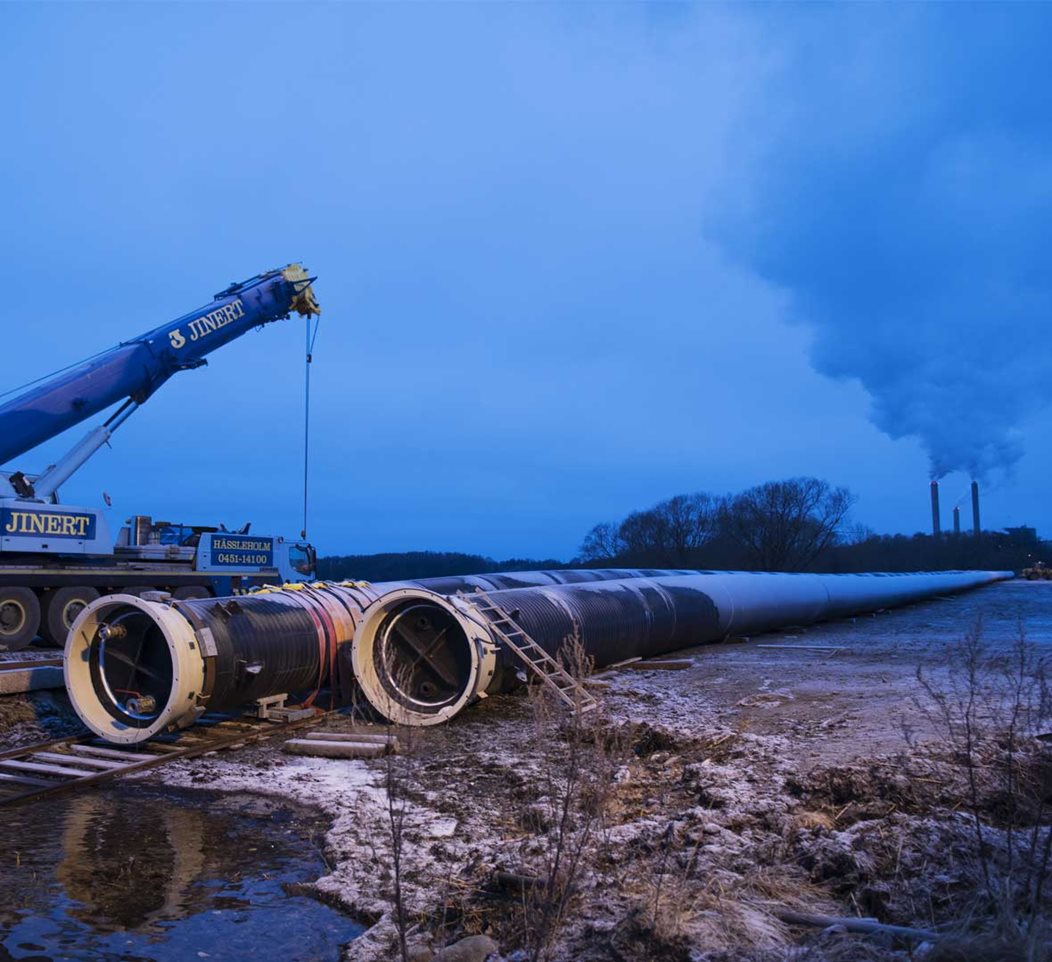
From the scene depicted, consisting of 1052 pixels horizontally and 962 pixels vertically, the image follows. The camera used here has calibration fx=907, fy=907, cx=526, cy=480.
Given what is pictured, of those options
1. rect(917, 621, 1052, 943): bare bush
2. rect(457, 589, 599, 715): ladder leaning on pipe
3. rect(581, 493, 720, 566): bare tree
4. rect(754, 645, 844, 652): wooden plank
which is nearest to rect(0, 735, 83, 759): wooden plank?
rect(457, 589, 599, 715): ladder leaning on pipe

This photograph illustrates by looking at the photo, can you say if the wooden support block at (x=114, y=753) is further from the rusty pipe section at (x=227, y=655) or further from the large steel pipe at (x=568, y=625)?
the large steel pipe at (x=568, y=625)

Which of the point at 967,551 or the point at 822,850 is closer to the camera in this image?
the point at 822,850

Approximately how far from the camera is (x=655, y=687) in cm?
1026

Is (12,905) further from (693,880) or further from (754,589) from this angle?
(754,589)

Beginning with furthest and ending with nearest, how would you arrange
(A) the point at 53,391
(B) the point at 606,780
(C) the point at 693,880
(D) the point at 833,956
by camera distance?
(A) the point at 53,391
(C) the point at 693,880
(B) the point at 606,780
(D) the point at 833,956

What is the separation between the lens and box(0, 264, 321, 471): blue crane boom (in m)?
14.4

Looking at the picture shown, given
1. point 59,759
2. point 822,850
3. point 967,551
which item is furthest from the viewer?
point 967,551

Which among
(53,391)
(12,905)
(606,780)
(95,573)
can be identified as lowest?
(12,905)

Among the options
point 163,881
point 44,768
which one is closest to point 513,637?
point 44,768

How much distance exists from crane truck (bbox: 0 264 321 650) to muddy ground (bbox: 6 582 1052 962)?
6947 mm

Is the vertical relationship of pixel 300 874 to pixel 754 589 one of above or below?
below

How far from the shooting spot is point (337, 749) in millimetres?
7395

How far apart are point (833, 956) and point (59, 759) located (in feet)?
21.6

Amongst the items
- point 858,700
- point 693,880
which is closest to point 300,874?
point 693,880
